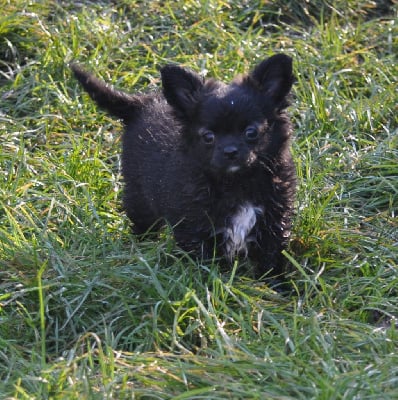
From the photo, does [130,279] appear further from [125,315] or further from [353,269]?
[353,269]

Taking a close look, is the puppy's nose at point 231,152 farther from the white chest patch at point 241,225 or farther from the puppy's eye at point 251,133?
the white chest patch at point 241,225

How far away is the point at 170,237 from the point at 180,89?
742 millimetres

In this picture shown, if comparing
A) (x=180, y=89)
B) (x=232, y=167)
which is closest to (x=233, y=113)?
(x=232, y=167)

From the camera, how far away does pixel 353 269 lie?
517cm

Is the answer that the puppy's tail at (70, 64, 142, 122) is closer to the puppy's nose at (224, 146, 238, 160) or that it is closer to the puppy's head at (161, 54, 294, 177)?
the puppy's head at (161, 54, 294, 177)

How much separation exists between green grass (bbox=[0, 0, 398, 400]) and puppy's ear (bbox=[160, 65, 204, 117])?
70 cm

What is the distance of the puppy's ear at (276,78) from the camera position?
5152 millimetres

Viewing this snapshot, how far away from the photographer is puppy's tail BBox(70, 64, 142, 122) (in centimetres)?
586

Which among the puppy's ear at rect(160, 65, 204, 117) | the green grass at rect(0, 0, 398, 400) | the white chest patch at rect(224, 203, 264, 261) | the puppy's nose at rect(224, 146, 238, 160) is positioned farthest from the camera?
the puppy's ear at rect(160, 65, 204, 117)

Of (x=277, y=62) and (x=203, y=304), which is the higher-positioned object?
(x=277, y=62)

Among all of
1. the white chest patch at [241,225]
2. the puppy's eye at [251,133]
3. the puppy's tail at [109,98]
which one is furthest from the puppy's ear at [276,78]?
the puppy's tail at [109,98]

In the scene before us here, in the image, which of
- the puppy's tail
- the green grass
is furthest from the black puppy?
the puppy's tail

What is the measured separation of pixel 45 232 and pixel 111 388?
1.52 m

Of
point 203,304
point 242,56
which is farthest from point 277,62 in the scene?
point 242,56
